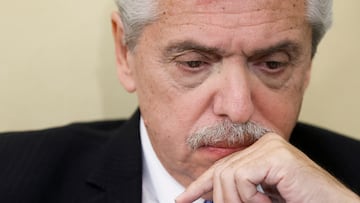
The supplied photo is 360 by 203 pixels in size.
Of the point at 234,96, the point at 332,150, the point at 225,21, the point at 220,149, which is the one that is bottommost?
the point at 332,150

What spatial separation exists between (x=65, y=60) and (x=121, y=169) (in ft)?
1.45

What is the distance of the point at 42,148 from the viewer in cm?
159

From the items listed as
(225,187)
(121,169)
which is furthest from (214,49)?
(121,169)

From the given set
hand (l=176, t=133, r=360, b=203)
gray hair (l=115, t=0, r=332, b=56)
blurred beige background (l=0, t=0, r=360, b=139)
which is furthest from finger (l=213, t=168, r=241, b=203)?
blurred beige background (l=0, t=0, r=360, b=139)

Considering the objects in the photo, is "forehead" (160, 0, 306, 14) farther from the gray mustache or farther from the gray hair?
the gray mustache

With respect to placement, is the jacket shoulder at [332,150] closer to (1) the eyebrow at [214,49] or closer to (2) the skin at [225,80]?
(2) the skin at [225,80]

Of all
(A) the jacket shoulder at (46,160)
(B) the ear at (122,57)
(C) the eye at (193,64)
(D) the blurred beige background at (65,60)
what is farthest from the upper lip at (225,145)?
(D) the blurred beige background at (65,60)

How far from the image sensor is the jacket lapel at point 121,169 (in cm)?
149

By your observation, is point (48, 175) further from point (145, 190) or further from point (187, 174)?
point (187, 174)

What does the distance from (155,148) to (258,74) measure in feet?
1.09

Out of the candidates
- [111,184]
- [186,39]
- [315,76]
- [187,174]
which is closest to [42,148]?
[111,184]

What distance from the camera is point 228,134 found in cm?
127

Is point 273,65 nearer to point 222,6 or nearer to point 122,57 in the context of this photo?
point 222,6

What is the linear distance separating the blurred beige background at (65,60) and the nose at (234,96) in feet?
2.13
